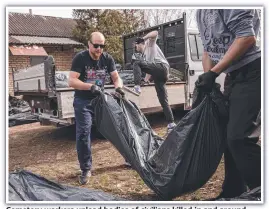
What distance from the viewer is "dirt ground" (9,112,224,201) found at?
8.80ft

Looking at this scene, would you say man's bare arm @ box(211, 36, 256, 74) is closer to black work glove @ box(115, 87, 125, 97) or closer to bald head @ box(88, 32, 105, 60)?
black work glove @ box(115, 87, 125, 97)

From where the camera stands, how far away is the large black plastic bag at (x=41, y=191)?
2324mm

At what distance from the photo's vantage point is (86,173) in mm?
3008

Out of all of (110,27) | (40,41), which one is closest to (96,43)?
(110,27)

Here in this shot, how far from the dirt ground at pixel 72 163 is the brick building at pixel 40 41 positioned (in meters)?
2.83

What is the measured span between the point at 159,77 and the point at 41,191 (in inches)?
105

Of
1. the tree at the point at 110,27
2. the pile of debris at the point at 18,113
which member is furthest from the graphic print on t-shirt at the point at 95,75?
the tree at the point at 110,27

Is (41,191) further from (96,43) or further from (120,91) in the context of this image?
(96,43)

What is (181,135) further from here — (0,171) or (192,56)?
(192,56)

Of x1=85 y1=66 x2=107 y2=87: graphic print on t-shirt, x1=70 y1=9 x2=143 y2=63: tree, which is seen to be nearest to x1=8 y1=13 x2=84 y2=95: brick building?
x1=70 y1=9 x2=143 y2=63: tree

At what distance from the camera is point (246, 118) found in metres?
1.96

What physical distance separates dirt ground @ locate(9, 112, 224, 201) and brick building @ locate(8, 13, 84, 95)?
283cm

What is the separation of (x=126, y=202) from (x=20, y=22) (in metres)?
10.2

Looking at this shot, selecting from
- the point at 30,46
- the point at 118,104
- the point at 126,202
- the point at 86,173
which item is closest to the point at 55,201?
the point at 126,202
